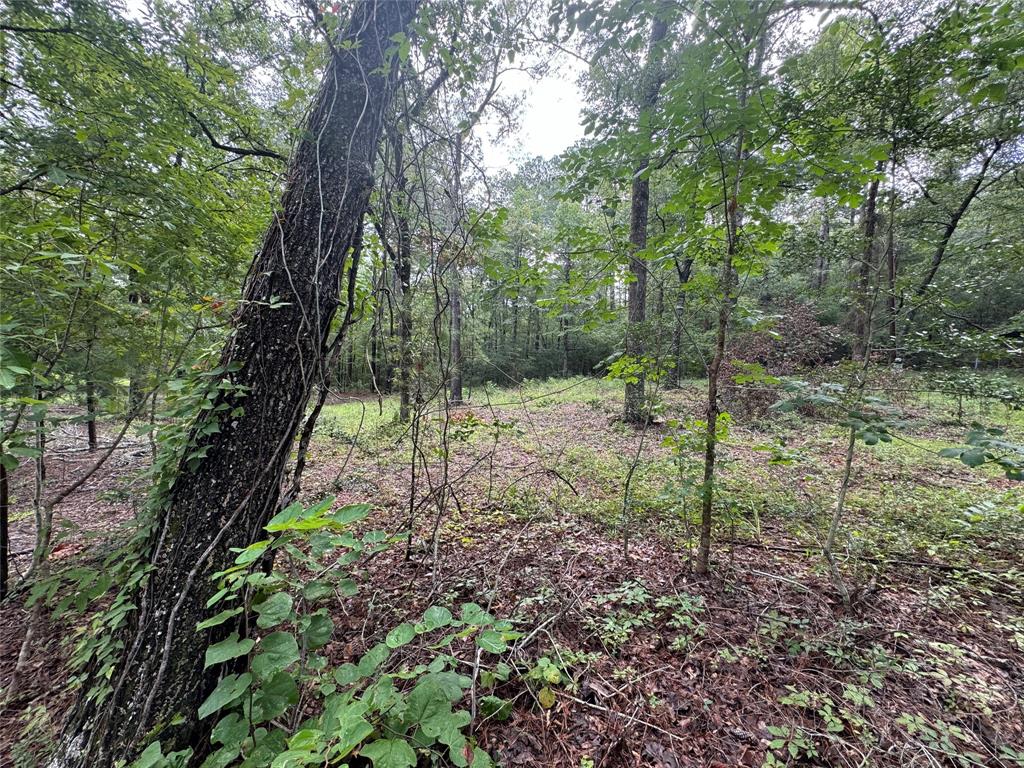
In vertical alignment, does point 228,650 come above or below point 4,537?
above

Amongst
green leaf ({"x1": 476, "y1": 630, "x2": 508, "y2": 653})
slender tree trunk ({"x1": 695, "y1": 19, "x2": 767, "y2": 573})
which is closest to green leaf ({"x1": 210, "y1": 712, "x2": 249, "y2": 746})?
green leaf ({"x1": 476, "y1": 630, "x2": 508, "y2": 653})

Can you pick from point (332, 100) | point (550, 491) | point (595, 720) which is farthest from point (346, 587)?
point (550, 491)

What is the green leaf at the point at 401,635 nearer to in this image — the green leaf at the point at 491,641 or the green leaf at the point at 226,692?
the green leaf at the point at 491,641

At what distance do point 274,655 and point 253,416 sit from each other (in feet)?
2.97

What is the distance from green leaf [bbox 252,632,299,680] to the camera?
1.08m

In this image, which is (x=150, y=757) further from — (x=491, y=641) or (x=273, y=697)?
(x=491, y=641)

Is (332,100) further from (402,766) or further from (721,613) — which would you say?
(721,613)

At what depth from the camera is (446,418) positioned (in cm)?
221

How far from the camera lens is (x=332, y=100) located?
1854mm

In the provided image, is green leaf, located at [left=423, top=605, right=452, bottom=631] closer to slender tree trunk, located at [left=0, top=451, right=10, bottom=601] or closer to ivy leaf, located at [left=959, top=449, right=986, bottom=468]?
ivy leaf, located at [left=959, top=449, right=986, bottom=468]

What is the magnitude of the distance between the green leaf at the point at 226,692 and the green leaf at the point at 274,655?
0.04 metres

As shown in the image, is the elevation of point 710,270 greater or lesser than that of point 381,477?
greater

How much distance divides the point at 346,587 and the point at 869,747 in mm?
1907

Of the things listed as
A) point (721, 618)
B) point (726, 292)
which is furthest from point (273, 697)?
point (726, 292)
